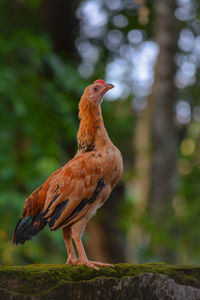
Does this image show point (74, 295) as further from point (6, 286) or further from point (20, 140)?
point (20, 140)

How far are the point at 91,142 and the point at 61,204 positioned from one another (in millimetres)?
703

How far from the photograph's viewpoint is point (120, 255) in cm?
1205

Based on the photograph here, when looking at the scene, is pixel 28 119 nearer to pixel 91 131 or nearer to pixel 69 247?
pixel 91 131

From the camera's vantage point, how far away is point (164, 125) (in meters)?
11.3

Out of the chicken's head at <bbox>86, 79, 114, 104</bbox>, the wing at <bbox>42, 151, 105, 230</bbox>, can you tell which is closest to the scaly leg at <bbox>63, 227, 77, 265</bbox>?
the wing at <bbox>42, 151, 105, 230</bbox>

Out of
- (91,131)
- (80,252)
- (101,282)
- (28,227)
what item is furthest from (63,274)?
(91,131)

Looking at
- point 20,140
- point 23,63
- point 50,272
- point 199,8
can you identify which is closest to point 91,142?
point 50,272

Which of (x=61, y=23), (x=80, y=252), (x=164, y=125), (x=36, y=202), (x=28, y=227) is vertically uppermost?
(x=61, y=23)

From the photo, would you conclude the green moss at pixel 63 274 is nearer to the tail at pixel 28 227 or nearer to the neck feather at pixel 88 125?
the tail at pixel 28 227

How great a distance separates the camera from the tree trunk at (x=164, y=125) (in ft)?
35.3

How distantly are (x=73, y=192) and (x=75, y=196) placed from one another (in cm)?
4

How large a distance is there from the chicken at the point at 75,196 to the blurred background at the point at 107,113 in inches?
140

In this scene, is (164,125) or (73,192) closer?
(73,192)

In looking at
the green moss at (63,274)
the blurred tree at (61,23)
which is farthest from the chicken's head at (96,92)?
the blurred tree at (61,23)
